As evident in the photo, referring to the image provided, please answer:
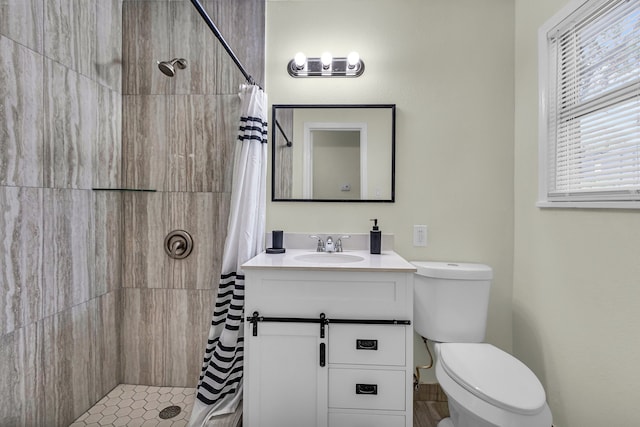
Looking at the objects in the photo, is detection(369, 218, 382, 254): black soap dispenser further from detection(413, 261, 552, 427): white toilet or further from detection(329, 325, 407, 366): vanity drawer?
detection(329, 325, 407, 366): vanity drawer

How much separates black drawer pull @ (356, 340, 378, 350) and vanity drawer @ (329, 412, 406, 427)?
29 cm

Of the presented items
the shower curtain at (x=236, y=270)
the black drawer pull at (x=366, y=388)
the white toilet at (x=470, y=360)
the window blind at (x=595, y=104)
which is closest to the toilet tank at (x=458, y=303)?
the white toilet at (x=470, y=360)

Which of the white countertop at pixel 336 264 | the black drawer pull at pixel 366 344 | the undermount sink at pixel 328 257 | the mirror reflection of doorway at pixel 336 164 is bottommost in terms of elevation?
the black drawer pull at pixel 366 344

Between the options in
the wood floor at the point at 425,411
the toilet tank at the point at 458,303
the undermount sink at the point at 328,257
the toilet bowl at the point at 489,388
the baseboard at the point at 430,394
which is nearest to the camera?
the toilet bowl at the point at 489,388

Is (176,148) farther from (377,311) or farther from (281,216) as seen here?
(377,311)

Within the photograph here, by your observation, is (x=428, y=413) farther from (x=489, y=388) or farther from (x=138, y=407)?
(x=138, y=407)

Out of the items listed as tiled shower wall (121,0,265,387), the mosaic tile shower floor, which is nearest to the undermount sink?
tiled shower wall (121,0,265,387)

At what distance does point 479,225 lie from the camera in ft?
5.58

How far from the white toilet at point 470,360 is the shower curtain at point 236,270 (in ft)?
3.14

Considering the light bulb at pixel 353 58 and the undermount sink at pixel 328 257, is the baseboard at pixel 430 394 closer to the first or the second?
the undermount sink at pixel 328 257

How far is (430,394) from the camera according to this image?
1.66 m

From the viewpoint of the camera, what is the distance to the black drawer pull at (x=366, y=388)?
3.87ft

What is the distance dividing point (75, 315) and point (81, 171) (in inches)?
28.9

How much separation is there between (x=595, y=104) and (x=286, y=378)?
72.1 inches
